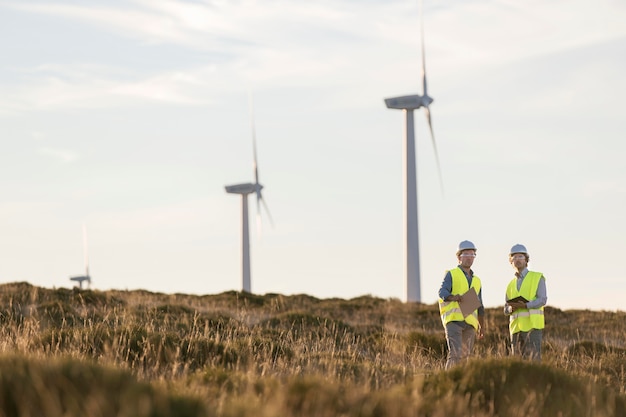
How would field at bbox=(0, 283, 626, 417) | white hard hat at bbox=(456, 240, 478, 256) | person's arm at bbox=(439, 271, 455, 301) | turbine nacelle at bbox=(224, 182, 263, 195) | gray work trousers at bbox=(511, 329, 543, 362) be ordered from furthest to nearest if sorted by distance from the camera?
turbine nacelle at bbox=(224, 182, 263, 195), gray work trousers at bbox=(511, 329, 543, 362), white hard hat at bbox=(456, 240, 478, 256), person's arm at bbox=(439, 271, 455, 301), field at bbox=(0, 283, 626, 417)

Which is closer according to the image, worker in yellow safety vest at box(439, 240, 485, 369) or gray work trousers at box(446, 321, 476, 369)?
worker in yellow safety vest at box(439, 240, 485, 369)

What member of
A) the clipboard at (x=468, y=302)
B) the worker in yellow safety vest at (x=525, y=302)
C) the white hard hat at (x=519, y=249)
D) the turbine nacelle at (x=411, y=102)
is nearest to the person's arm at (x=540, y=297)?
the worker in yellow safety vest at (x=525, y=302)

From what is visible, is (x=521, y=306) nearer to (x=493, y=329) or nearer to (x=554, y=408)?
(x=554, y=408)

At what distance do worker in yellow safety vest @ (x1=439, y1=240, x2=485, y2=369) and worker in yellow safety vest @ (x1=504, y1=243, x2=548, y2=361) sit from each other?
0.57 metres

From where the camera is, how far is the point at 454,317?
12.4 m

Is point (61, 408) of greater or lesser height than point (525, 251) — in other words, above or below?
below

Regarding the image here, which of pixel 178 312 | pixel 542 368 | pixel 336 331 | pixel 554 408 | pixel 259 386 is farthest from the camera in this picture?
pixel 178 312

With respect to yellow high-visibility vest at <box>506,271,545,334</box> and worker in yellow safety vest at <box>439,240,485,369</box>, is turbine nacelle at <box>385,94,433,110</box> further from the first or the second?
worker in yellow safety vest at <box>439,240,485,369</box>

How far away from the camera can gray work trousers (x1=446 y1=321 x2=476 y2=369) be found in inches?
490

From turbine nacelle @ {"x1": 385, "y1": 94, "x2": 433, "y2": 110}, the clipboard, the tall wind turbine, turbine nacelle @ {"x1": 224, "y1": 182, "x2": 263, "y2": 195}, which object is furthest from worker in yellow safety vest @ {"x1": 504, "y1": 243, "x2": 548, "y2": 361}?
turbine nacelle @ {"x1": 224, "y1": 182, "x2": 263, "y2": 195}

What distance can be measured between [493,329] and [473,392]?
61.1ft

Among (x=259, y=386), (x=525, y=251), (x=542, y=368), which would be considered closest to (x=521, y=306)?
(x=525, y=251)

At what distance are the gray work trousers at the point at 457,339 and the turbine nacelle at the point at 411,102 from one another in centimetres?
3596

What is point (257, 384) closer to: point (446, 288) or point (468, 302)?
point (446, 288)
